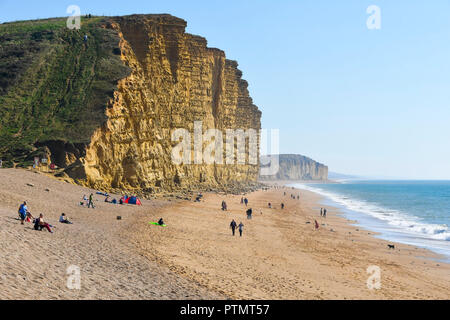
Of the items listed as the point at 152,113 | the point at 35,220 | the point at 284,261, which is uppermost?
the point at 152,113

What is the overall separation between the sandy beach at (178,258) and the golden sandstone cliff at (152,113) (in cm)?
693

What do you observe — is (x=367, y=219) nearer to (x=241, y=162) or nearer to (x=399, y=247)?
(x=399, y=247)

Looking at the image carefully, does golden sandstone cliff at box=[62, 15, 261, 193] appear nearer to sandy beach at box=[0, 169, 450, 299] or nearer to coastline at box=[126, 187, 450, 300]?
sandy beach at box=[0, 169, 450, 299]

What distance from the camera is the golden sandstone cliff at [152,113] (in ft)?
123

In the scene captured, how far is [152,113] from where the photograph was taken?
4447 centimetres

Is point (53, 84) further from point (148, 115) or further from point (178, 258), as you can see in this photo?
point (178, 258)

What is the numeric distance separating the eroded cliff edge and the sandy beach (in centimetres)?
566

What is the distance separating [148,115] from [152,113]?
70cm

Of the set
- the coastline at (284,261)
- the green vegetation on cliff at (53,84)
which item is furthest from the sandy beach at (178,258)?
the green vegetation on cliff at (53,84)

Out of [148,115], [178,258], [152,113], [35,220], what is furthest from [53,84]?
[178,258]

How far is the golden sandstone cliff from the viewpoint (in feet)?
123

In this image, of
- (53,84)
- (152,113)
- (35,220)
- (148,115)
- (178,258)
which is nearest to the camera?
(178,258)

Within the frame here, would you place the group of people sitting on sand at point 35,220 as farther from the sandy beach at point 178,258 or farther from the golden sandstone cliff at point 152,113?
the golden sandstone cliff at point 152,113
